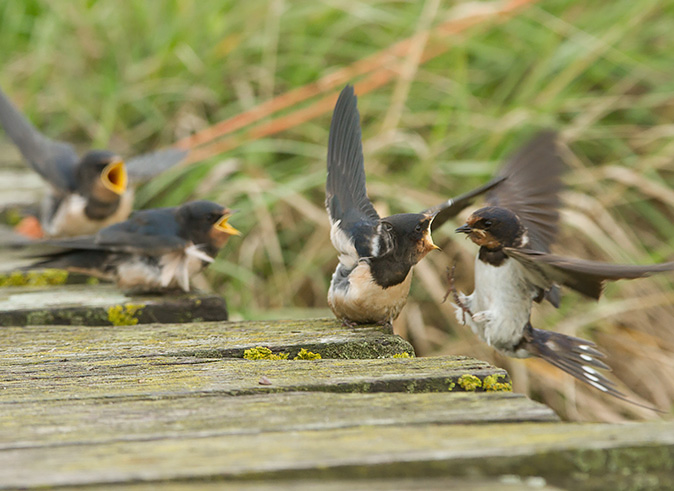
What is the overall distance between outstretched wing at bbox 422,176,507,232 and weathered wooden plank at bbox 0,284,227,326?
30.6 inches

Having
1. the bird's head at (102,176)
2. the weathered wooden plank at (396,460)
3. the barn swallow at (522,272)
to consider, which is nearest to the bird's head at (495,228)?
the barn swallow at (522,272)

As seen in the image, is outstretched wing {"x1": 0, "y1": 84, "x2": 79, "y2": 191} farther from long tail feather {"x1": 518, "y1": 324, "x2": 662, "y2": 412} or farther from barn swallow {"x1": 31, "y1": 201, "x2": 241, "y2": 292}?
long tail feather {"x1": 518, "y1": 324, "x2": 662, "y2": 412}

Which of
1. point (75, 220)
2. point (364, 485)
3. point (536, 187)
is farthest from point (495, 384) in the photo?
point (75, 220)

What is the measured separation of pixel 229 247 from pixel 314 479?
11.7 feet

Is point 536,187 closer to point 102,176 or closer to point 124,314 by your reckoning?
point 124,314

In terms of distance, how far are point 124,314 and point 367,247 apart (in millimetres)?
796

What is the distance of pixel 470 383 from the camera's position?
160 cm

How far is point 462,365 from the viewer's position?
1702mm

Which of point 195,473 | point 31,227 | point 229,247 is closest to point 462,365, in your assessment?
point 195,473

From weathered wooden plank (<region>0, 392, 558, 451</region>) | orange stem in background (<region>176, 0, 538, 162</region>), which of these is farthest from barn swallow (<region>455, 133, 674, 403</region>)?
orange stem in background (<region>176, 0, 538, 162</region>)

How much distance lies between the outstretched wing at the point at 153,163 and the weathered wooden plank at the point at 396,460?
3.37 meters

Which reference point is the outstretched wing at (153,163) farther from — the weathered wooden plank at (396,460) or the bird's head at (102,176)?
the weathered wooden plank at (396,460)

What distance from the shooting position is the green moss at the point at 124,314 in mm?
2609

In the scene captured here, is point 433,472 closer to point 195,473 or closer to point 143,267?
point 195,473
